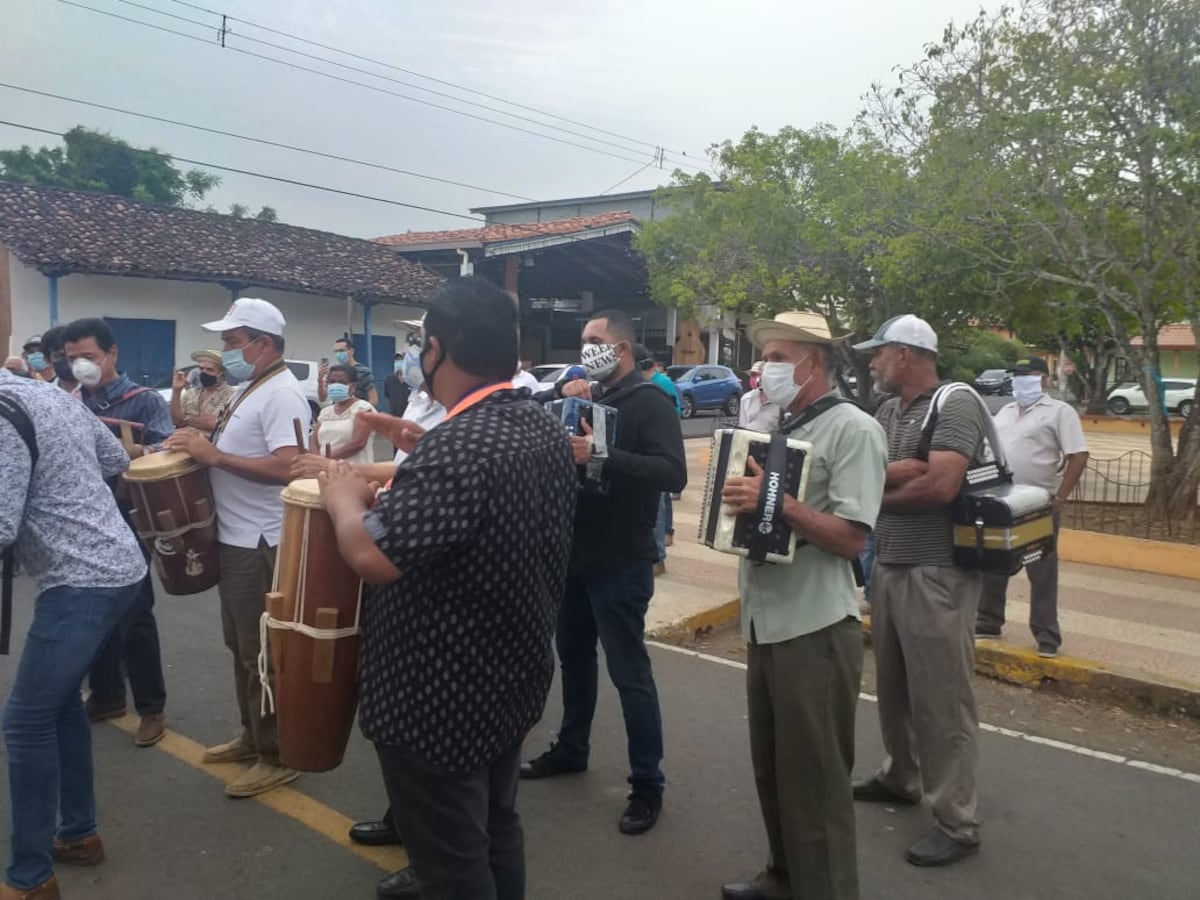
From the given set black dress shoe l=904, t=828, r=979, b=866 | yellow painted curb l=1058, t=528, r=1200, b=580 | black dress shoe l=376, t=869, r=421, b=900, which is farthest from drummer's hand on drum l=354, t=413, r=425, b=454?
yellow painted curb l=1058, t=528, r=1200, b=580

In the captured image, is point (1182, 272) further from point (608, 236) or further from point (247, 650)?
point (608, 236)

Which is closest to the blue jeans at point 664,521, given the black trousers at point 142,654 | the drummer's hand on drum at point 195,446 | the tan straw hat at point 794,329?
the black trousers at point 142,654

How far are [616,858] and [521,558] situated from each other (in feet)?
6.15

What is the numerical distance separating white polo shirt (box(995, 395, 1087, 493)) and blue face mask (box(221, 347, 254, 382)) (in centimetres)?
446

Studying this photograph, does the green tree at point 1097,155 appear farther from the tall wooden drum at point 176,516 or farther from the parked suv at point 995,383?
the parked suv at point 995,383

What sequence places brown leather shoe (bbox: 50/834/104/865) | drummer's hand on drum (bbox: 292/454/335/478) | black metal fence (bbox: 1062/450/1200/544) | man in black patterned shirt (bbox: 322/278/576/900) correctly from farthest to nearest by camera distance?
black metal fence (bbox: 1062/450/1200/544)
brown leather shoe (bbox: 50/834/104/865)
drummer's hand on drum (bbox: 292/454/335/478)
man in black patterned shirt (bbox: 322/278/576/900)

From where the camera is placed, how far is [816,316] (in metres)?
3.18

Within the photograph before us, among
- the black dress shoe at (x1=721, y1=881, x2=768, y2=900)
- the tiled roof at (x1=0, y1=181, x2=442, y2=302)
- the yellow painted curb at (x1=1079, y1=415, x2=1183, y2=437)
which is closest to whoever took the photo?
the black dress shoe at (x1=721, y1=881, x2=768, y2=900)

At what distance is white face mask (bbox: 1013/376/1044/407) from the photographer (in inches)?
244

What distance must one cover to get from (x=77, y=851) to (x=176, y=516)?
1.20m

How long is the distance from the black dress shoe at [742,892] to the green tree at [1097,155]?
7356 millimetres

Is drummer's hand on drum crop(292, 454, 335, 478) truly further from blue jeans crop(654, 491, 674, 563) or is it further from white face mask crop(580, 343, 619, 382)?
blue jeans crop(654, 491, 674, 563)

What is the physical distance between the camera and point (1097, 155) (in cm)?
888

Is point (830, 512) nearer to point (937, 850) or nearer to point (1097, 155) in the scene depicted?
point (937, 850)
